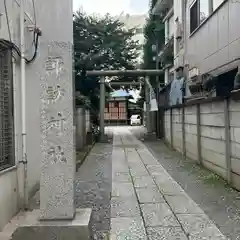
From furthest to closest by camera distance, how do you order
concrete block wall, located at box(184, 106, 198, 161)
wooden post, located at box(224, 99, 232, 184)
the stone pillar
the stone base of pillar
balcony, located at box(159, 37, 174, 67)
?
balcony, located at box(159, 37, 174, 67)
concrete block wall, located at box(184, 106, 198, 161)
wooden post, located at box(224, 99, 232, 184)
the stone pillar
the stone base of pillar

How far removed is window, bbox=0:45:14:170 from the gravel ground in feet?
5.44

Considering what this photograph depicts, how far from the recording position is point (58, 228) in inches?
206

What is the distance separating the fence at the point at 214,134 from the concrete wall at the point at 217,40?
1257 mm

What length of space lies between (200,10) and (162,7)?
546 inches

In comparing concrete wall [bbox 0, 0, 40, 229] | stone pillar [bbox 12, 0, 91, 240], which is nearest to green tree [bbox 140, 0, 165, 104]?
concrete wall [bbox 0, 0, 40, 229]

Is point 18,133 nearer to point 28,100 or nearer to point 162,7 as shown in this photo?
point 28,100

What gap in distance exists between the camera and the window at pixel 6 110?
6.37 meters

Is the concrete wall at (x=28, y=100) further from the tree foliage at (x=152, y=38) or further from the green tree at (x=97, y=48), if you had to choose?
the tree foliage at (x=152, y=38)

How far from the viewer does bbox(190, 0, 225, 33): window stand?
1200 centimetres

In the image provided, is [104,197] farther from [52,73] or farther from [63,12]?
[63,12]

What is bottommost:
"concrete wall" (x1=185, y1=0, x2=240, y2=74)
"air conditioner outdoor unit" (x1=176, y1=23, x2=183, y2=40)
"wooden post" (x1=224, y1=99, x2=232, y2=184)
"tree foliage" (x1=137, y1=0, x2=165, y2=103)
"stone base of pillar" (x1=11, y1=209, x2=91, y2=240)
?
"stone base of pillar" (x1=11, y1=209, x2=91, y2=240)

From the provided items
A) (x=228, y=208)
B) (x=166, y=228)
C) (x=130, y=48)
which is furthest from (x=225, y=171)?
(x=130, y=48)

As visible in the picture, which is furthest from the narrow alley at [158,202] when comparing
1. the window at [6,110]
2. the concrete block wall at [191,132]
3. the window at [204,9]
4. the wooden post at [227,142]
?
the window at [204,9]

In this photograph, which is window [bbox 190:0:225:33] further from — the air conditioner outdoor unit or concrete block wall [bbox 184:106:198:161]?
concrete block wall [bbox 184:106:198:161]
